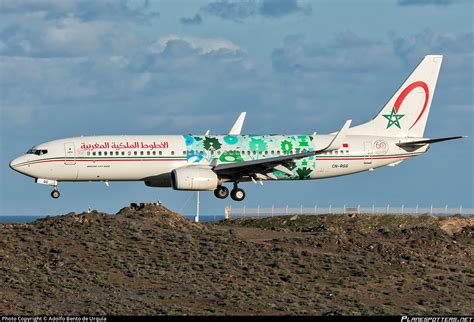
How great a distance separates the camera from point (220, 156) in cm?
6850

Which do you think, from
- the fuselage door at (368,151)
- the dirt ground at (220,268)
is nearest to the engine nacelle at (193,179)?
the dirt ground at (220,268)

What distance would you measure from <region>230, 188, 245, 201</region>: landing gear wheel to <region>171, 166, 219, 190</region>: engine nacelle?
2.73 meters

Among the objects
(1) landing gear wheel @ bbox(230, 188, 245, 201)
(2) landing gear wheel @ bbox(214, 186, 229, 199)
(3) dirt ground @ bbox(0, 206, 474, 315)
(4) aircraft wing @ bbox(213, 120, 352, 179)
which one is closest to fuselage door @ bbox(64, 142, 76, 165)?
(3) dirt ground @ bbox(0, 206, 474, 315)

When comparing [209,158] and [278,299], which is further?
[209,158]

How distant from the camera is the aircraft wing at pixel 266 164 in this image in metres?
65.9

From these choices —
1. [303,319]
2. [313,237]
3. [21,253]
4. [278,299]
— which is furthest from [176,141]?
[303,319]

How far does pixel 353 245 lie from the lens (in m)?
55.4

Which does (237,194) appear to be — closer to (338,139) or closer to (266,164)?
(266,164)

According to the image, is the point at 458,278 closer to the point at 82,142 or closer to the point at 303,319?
the point at 303,319

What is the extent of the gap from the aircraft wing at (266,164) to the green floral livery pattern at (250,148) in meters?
0.82

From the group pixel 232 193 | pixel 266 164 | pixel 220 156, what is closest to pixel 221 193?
pixel 232 193

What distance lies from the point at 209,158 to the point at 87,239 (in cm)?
1715

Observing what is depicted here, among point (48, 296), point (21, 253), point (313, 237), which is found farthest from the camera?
point (313, 237)

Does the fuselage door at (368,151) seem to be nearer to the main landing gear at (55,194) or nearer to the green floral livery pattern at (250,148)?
the green floral livery pattern at (250,148)
